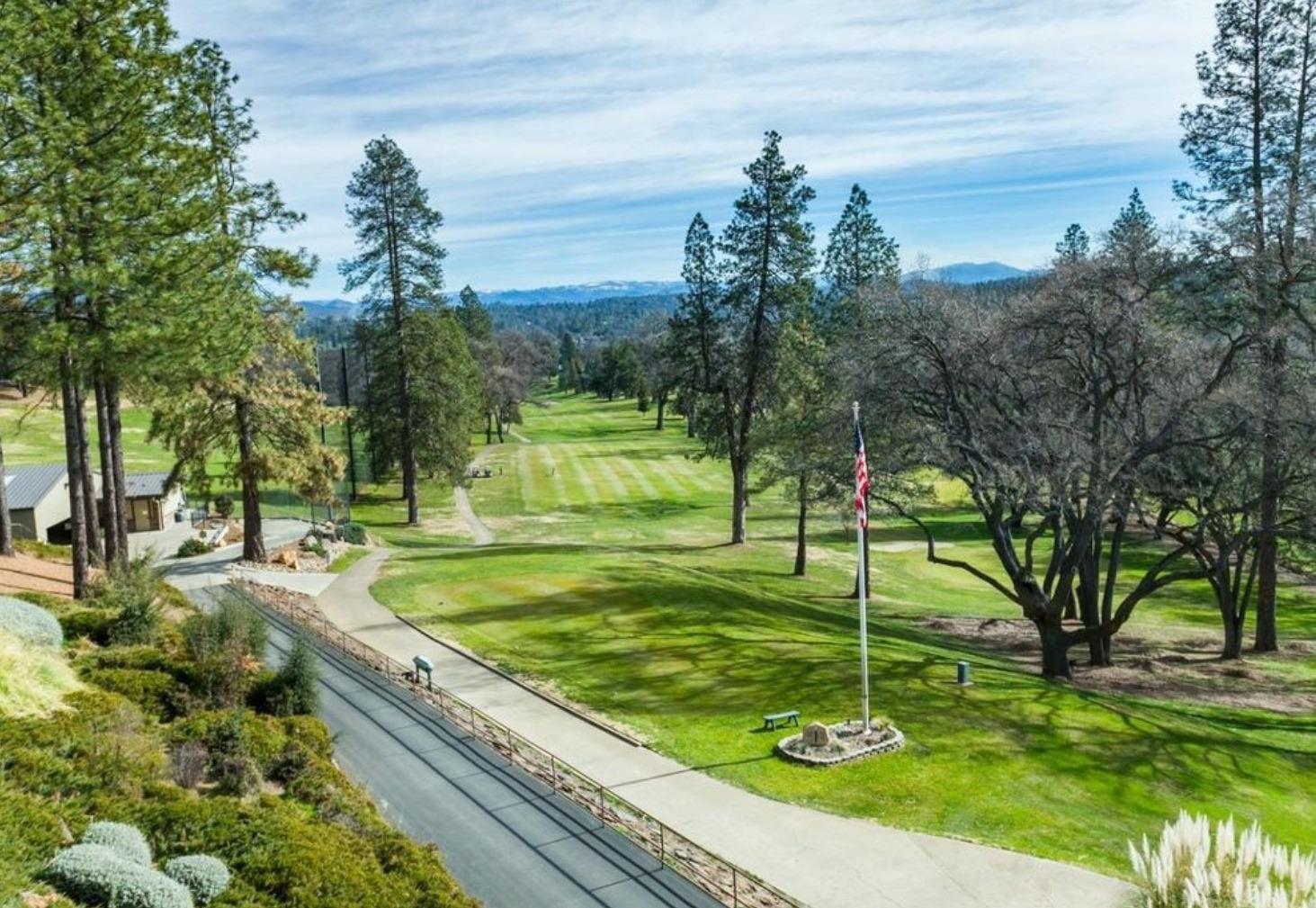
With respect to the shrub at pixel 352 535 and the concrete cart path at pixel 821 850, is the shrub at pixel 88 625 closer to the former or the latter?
the concrete cart path at pixel 821 850

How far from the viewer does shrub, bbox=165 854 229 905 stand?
1024 cm

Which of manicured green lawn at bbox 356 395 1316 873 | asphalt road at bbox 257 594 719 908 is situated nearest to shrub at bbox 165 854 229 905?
asphalt road at bbox 257 594 719 908

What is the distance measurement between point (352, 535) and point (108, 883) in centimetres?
3376

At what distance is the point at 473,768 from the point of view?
16953 mm

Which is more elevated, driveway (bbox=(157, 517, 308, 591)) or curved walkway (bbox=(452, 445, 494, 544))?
driveway (bbox=(157, 517, 308, 591))

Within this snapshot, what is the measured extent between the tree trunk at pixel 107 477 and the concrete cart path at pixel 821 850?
14390mm

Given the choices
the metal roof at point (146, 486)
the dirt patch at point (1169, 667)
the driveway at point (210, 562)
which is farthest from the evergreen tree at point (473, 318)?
the dirt patch at point (1169, 667)

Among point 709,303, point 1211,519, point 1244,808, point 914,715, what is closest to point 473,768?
point 914,715

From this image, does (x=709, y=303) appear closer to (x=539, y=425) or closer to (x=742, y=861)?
(x=742, y=861)

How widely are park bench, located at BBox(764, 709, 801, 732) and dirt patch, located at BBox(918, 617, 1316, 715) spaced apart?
9.68 meters

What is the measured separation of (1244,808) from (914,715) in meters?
6.32

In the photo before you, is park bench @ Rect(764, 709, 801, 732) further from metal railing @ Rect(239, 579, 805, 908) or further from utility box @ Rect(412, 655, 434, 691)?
utility box @ Rect(412, 655, 434, 691)

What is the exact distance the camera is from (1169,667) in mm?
29047

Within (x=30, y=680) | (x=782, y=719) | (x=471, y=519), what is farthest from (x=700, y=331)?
(x=30, y=680)
